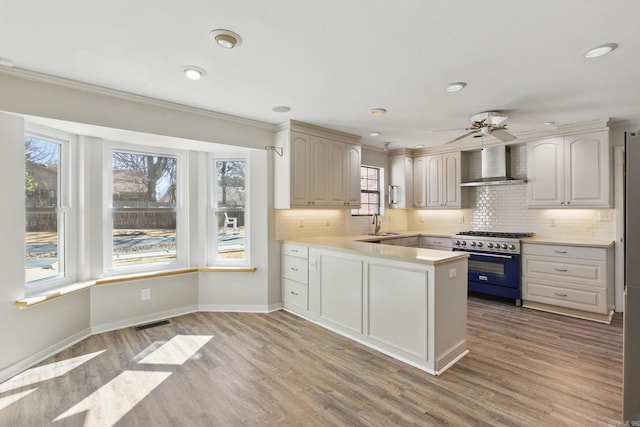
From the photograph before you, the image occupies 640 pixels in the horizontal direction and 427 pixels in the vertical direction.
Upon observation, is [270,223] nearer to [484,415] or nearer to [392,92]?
[392,92]

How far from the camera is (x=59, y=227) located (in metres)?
3.25

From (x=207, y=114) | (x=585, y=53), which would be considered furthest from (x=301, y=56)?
(x=585, y=53)

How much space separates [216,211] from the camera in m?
4.25

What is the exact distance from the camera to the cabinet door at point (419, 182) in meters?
5.77

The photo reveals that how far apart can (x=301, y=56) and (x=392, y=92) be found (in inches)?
42.4

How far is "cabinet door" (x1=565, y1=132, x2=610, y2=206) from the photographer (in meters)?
3.94

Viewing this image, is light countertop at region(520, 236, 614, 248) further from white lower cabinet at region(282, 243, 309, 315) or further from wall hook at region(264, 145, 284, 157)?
wall hook at region(264, 145, 284, 157)

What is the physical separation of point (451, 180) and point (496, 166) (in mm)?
718

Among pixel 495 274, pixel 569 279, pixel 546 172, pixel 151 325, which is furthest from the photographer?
pixel 495 274

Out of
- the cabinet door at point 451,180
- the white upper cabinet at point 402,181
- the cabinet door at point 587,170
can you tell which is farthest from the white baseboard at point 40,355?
the cabinet door at point 587,170

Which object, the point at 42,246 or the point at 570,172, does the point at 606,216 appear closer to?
the point at 570,172

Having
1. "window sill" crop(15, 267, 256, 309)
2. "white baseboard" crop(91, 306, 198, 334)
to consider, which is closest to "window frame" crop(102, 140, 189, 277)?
"window sill" crop(15, 267, 256, 309)

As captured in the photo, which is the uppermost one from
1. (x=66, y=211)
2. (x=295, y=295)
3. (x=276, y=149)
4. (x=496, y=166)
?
(x=276, y=149)

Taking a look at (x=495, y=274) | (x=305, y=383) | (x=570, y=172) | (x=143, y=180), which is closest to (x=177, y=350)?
(x=305, y=383)
